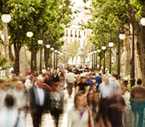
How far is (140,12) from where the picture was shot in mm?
32844

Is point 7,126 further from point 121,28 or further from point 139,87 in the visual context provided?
point 121,28

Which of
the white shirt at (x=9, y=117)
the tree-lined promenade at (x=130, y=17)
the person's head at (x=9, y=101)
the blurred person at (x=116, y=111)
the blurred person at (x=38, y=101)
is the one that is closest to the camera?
the white shirt at (x=9, y=117)

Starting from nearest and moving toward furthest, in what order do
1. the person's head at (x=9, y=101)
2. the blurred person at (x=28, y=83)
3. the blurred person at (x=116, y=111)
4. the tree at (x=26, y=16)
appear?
the person's head at (x=9, y=101), the blurred person at (x=116, y=111), the blurred person at (x=28, y=83), the tree at (x=26, y=16)

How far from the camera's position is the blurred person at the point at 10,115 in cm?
1270

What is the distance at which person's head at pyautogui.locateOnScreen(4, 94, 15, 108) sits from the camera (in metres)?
13.1

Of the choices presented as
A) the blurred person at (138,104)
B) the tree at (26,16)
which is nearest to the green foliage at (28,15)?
the tree at (26,16)

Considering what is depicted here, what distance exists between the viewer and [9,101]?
1317 centimetres

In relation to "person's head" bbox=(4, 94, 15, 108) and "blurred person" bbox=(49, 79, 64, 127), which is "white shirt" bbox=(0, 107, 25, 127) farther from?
"blurred person" bbox=(49, 79, 64, 127)

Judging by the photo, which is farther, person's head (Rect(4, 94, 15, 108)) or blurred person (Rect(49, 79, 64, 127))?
blurred person (Rect(49, 79, 64, 127))

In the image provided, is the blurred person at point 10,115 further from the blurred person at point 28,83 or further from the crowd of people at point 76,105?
the blurred person at point 28,83

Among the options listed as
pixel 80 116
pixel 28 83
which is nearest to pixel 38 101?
pixel 80 116

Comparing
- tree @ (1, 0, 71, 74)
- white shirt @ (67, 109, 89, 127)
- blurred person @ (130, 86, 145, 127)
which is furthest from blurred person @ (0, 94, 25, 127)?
tree @ (1, 0, 71, 74)

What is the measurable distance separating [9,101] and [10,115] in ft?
1.21

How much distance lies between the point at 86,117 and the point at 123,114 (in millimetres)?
3635
